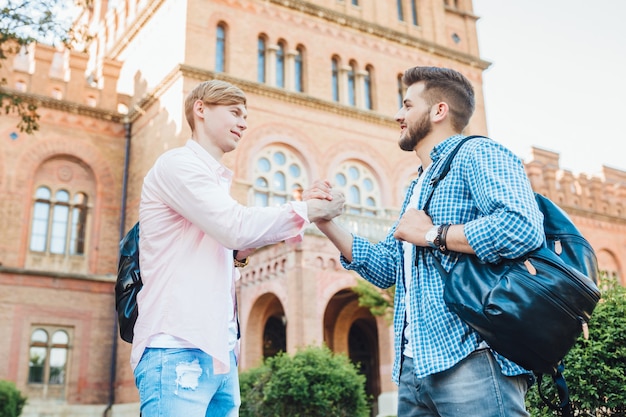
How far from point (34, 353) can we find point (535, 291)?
1707cm

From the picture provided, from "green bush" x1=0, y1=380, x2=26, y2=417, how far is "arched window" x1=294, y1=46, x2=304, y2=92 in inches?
452

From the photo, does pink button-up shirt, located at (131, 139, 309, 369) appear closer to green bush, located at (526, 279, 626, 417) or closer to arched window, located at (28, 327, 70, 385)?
green bush, located at (526, 279, 626, 417)

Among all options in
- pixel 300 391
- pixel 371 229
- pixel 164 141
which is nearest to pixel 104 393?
pixel 164 141

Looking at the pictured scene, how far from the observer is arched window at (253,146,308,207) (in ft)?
57.6

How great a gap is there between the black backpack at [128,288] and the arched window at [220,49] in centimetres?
1582

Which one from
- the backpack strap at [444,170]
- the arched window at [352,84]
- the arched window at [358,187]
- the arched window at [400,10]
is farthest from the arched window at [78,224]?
the backpack strap at [444,170]

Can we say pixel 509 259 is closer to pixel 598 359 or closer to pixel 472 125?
pixel 598 359

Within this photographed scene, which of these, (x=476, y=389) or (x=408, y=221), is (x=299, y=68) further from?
(x=476, y=389)

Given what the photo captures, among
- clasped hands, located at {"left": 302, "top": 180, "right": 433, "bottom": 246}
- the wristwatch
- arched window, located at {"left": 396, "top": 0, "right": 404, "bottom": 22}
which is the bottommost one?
the wristwatch

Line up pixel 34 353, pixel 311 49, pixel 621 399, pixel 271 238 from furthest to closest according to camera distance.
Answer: pixel 311 49
pixel 34 353
pixel 621 399
pixel 271 238

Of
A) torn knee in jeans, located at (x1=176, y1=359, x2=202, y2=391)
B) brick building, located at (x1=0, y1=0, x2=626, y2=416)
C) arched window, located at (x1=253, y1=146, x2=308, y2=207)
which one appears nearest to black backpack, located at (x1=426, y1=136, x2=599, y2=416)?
torn knee in jeans, located at (x1=176, y1=359, x2=202, y2=391)

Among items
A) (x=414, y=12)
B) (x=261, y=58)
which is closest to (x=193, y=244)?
(x=261, y=58)

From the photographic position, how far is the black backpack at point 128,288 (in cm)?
261

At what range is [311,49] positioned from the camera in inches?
774
